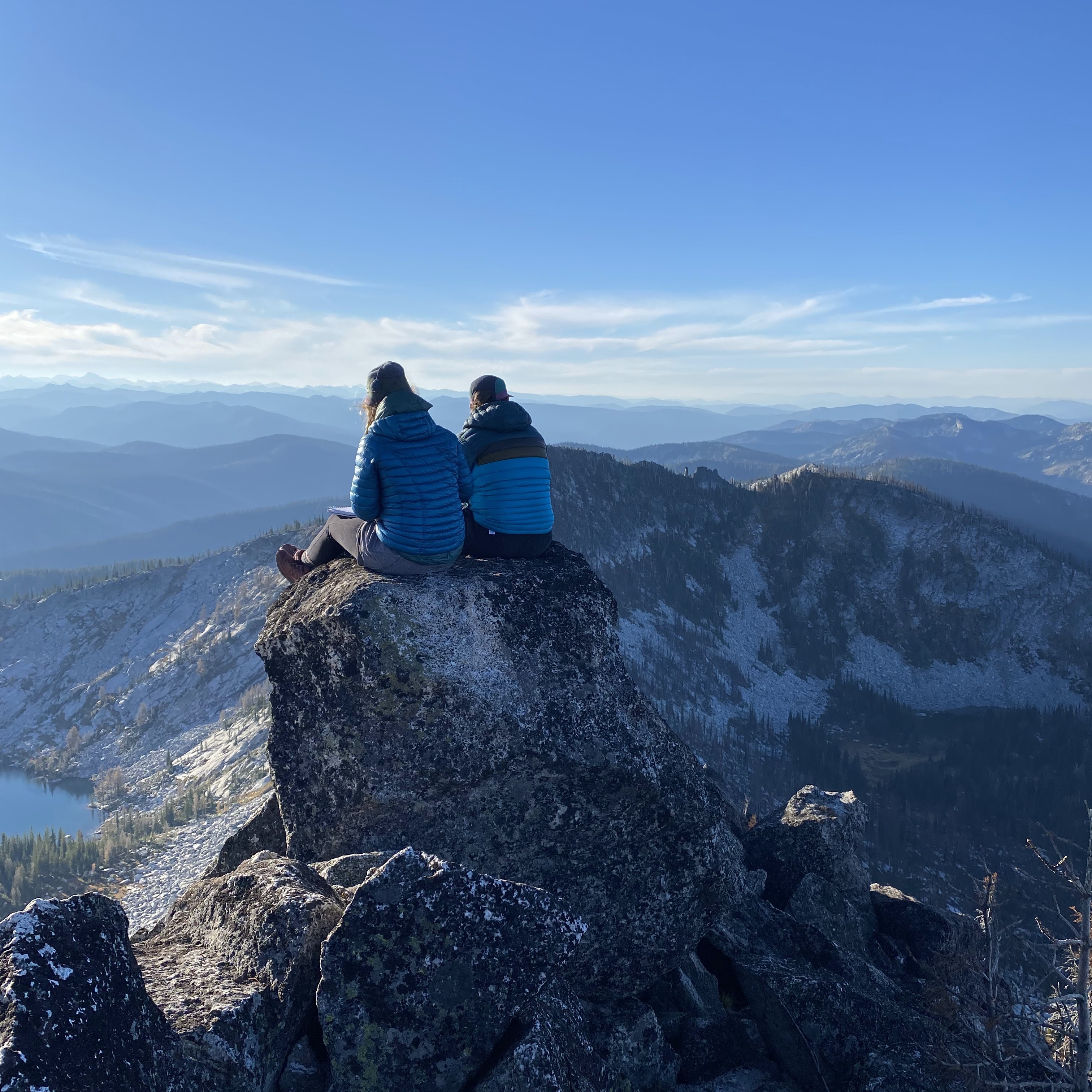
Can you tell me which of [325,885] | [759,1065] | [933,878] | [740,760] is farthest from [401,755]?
[740,760]

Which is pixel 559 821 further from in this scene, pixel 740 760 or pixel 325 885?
pixel 740 760

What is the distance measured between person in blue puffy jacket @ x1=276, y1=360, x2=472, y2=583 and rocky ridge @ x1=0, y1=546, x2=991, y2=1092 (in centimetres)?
56

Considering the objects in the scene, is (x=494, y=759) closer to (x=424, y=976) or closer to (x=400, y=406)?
(x=424, y=976)

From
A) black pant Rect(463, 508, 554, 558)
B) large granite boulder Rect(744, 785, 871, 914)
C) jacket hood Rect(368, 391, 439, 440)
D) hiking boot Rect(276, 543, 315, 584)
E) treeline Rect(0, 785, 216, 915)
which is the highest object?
jacket hood Rect(368, 391, 439, 440)

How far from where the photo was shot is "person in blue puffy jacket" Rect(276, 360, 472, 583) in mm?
11289

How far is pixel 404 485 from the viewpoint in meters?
11.5

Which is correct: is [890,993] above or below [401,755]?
below

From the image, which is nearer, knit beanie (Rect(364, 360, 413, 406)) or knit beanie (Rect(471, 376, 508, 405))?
knit beanie (Rect(364, 360, 413, 406))

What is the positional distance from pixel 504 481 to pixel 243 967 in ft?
26.4

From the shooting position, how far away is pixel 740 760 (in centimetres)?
16438

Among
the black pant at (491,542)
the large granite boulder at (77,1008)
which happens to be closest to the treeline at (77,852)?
the black pant at (491,542)

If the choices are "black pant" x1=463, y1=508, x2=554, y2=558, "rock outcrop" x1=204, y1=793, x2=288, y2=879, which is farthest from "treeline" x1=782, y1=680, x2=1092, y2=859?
"black pant" x1=463, y1=508, x2=554, y2=558

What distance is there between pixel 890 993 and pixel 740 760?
160 meters

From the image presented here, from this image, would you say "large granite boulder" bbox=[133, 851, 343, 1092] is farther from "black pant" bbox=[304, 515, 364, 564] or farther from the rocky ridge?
"black pant" bbox=[304, 515, 364, 564]
